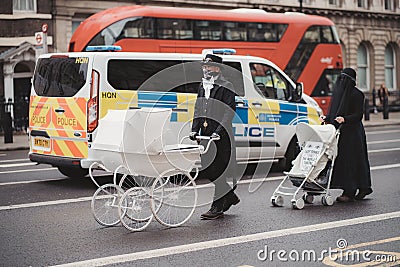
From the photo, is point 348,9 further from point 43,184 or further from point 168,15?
point 43,184

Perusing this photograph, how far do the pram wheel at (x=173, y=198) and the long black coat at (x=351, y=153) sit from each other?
7.58 ft

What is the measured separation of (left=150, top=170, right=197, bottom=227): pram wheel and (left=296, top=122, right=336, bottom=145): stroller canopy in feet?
7.12

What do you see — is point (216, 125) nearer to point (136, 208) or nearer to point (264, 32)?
point (136, 208)

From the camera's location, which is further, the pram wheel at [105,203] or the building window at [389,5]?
the building window at [389,5]

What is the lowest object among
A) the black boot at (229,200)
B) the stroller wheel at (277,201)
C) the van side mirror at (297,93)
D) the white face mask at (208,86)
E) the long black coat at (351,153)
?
the stroller wheel at (277,201)

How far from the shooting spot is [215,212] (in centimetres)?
895

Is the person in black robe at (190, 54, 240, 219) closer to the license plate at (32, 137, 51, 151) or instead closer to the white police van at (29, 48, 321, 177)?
the white police van at (29, 48, 321, 177)

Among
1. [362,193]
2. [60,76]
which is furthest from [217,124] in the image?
[60,76]

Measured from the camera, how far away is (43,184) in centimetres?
1255

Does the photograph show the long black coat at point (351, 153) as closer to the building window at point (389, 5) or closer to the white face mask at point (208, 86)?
the white face mask at point (208, 86)

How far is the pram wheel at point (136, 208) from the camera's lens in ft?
27.3

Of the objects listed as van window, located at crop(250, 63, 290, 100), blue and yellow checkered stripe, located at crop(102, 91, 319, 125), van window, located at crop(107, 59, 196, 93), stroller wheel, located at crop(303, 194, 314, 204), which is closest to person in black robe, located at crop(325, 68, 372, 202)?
stroller wheel, located at crop(303, 194, 314, 204)

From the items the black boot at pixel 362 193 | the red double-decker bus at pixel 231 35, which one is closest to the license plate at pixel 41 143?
the black boot at pixel 362 193

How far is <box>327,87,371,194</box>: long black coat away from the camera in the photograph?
9.95 m
